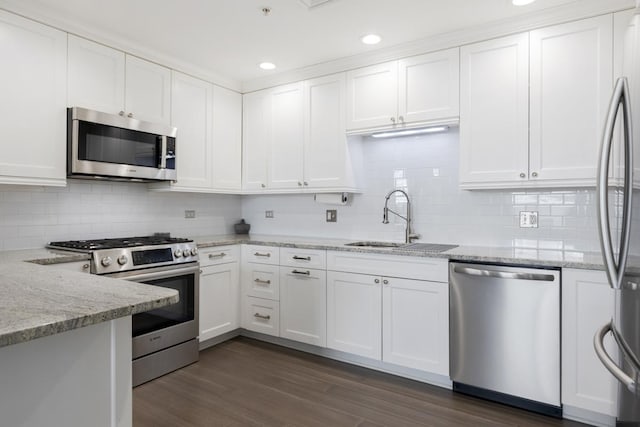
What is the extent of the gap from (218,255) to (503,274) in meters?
2.21

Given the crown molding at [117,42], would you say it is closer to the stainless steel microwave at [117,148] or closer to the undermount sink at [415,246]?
the stainless steel microwave at [117,148]

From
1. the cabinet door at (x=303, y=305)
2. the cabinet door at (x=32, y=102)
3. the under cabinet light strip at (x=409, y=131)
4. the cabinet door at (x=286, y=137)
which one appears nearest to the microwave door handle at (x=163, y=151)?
the cabinet door at (x=32, y=102)

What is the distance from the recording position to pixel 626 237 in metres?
1.04

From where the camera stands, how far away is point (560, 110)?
2467 mm

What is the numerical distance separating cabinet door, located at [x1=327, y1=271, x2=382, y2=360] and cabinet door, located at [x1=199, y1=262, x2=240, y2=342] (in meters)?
0.95

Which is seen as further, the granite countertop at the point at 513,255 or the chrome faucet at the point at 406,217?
the chrome faucet at the point at 406,217

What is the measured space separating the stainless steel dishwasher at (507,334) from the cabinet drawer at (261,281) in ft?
4.83

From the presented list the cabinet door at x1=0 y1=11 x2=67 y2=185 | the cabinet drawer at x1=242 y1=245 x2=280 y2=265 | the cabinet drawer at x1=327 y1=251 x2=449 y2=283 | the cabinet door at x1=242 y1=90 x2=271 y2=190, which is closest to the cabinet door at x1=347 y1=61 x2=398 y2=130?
the cabinet door at x1=242 y1=90 x2=271 y2=190

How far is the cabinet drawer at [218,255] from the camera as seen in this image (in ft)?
10.7

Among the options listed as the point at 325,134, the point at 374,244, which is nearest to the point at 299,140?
the point at 325,134

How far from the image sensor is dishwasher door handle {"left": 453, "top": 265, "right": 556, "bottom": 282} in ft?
7.33

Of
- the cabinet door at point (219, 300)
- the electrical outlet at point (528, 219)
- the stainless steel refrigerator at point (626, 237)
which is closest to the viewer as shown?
the stainless steel refrigerator at point (626, 237)

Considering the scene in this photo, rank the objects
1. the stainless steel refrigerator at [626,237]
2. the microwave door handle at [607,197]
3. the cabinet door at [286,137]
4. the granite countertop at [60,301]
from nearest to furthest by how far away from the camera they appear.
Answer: the granite countertop at [60,301], the stainless steel refrigerator at [626,237], the microwave door handle at [607,197], the cabinet door at [286,137]

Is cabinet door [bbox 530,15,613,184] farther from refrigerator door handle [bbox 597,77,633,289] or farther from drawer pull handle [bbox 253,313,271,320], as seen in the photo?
drawer pull handle [bbox 253,313,271,320]
